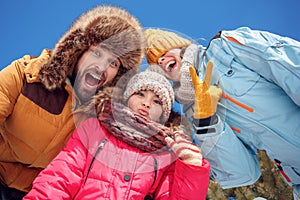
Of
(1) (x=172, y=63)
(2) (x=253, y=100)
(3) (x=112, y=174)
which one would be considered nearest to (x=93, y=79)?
(1) (x=172, y=63)

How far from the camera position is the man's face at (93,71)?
6.72ft

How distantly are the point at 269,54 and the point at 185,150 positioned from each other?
0.75 m

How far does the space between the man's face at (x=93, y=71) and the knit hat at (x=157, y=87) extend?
173mm

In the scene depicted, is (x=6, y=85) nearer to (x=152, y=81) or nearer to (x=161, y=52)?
(x=152, y=81)

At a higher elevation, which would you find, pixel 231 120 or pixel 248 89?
pixel 248 89

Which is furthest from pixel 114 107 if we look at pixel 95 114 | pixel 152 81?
pixel 152 81

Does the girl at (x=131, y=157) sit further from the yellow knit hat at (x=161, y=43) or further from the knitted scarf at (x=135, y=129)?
the yellow knit hat at (x=161, y=43)

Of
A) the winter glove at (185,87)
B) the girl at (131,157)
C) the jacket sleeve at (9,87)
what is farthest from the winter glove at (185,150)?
the jacket sleeve at (9,87)

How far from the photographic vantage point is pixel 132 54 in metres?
2.27

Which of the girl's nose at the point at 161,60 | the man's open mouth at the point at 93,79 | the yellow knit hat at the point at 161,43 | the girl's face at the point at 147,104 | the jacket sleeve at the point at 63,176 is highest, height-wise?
the yellow knit hat at the point at 161,43

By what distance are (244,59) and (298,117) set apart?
459mm

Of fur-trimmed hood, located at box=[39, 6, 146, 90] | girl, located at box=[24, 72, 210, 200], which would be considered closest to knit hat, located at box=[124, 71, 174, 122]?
girl, located at box=[24, 72, 210, 200]

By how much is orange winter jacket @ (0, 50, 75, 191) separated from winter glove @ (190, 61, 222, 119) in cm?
73

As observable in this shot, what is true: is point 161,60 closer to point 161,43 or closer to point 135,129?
point 161,43
